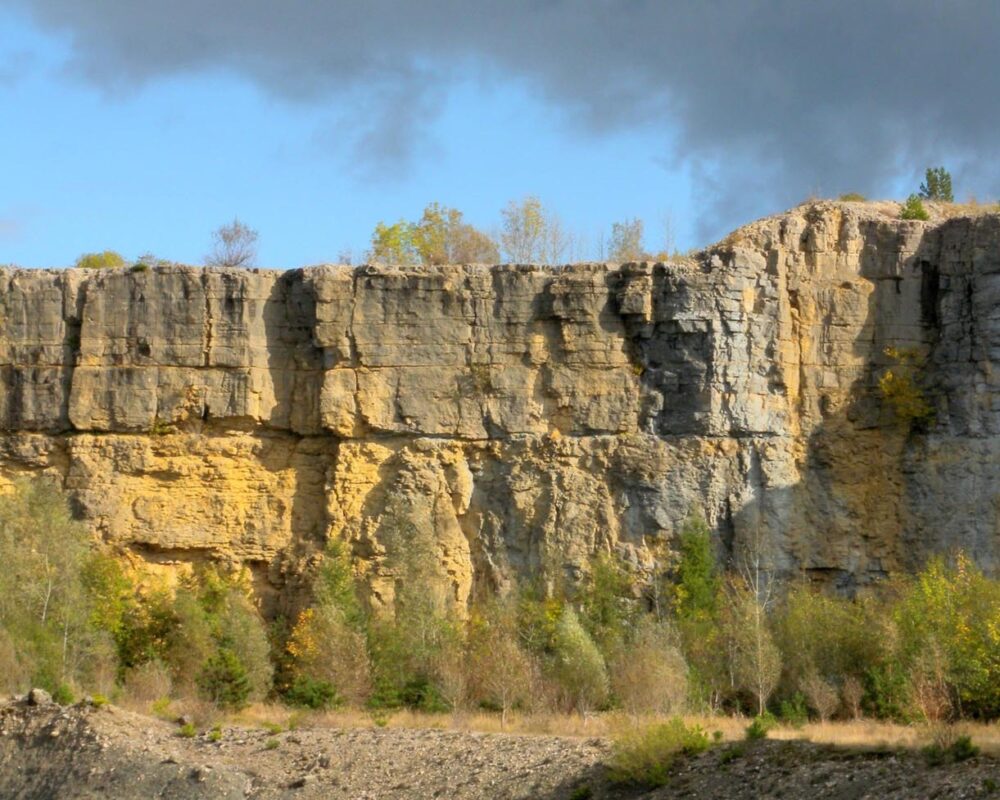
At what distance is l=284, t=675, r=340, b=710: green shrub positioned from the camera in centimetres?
4244

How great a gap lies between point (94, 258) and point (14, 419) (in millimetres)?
8895

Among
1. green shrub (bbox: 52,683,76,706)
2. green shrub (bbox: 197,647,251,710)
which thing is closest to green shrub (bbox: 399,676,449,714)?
green shrub (bbox: 197,647,251,710)

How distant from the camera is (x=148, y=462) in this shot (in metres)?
45.7

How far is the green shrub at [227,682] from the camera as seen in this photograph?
4238 cm

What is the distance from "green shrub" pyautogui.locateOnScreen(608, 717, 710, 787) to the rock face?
9367 millimetres

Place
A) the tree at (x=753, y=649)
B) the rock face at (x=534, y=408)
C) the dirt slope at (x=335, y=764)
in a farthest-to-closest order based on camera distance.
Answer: the rock face at (x=534, y=408)
the tree at (x=753, y=649)
the dirt slope at (x=335, y=764)

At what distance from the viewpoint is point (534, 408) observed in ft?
149

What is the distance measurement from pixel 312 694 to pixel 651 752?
9.86 metres

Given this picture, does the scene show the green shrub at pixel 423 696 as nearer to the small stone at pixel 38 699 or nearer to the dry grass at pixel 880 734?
the small stone at pixel 38 699

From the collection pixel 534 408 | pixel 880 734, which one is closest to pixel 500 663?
pixel 534 408

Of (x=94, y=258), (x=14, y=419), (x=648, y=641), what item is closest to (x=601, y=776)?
(x=648, y=641)

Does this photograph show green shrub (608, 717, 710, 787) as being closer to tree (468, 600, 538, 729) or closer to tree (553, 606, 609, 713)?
tree (468, 600, 538, 729)

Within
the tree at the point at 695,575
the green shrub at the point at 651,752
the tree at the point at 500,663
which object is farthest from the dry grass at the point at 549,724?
the tree at the point at 695,575

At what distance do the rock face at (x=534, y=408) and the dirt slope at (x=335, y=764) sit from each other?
21.9ft
